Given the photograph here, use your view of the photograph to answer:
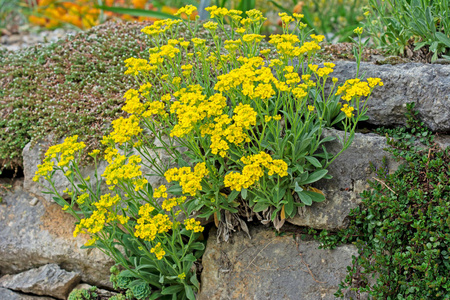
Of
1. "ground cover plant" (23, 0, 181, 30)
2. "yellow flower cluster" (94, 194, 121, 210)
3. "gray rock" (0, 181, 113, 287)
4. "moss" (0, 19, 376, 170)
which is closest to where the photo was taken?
"yellow flower cluster" (94, 194, 121, 210)

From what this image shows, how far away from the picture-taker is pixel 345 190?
Answer: 259cm

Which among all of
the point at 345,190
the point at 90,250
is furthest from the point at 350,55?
the point at 90,250

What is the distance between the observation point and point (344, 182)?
260 cm

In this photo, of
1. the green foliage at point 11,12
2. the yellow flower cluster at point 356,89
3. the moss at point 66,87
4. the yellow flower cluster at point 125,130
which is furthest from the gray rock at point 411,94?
the green foliage at point 11,12

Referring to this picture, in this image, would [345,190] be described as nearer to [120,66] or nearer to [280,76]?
[280,76]

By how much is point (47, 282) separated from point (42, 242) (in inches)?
14.6

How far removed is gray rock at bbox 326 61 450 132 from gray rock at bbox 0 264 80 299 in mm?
2609

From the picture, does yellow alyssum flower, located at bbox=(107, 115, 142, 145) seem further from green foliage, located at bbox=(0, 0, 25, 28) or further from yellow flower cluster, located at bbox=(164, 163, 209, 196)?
green foliage, located at bbox=(0, 0, 25, 28)

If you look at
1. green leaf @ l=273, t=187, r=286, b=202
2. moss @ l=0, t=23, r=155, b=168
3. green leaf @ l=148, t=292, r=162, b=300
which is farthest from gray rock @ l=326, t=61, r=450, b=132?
moss @ l=0, t=23, r=155, b=168

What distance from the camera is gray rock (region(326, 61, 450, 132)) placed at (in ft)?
8.56

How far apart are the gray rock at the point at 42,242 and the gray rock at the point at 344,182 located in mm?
1636

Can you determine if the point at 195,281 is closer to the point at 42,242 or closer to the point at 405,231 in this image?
the point at 405,231

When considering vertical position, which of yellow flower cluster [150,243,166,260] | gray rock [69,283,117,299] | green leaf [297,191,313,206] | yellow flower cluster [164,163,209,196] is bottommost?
gray rock [69,283,117,299]

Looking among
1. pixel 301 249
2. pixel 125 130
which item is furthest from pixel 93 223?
pixel 301 249
